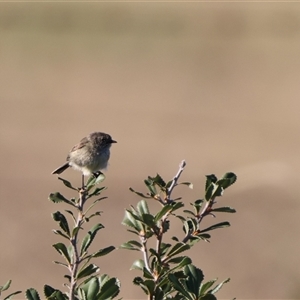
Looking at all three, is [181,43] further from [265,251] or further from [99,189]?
[99,189]

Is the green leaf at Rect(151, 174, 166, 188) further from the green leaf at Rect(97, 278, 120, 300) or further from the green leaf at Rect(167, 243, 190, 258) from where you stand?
the green leaf at Rect(97, 278, 120, 300)

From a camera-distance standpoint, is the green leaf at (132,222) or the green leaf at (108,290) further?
the green leaf at (132,222)

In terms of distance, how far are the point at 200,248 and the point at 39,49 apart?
78.1ft

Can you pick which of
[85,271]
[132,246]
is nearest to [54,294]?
[85,271]

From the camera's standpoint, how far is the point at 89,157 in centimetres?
568

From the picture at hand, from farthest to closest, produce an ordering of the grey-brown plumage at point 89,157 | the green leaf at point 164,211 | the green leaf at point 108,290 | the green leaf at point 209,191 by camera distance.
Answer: the grey-brown plumage at point 89,157
the green leaf at point 209,191
the green leaf at point 164,211
the green leaf at point 108,290

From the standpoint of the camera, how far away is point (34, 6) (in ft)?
128

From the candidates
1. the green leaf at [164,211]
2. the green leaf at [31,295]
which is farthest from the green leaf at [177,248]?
the green leaf at [31,295]

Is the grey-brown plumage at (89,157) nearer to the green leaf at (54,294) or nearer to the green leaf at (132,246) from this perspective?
the green leaf at (132,246)

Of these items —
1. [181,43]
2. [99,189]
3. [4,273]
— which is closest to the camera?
[99,189]

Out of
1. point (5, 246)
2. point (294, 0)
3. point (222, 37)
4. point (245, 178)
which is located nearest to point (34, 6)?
point (222, 37)

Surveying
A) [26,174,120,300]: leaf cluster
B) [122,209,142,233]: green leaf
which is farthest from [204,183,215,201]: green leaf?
[26,174,120,300]: leaf cluster

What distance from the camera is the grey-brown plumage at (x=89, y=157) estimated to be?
570cm

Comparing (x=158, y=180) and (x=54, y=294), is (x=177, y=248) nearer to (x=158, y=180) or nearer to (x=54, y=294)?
(x=158, y=180)
